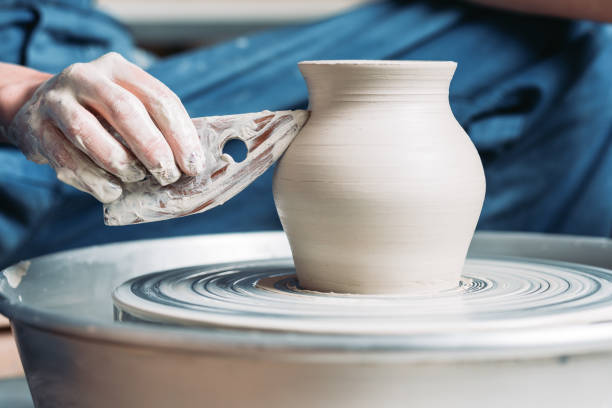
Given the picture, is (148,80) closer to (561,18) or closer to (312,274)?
(312,274)

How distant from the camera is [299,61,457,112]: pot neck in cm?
74

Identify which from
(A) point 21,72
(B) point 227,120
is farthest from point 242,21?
(B) point 227,120

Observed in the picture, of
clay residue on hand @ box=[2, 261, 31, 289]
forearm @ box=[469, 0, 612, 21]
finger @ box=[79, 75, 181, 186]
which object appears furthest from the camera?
forearm @ box=[469, 0, 612, 21]

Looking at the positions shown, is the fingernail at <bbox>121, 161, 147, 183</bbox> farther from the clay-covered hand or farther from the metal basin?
the metal basin

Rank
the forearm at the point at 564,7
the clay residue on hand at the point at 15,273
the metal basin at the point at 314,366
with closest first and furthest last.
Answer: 1. the metal basin at the point at 314,366
2. the clay residue on hand at the point at 15,273
3. the forearm at the point at 564,7

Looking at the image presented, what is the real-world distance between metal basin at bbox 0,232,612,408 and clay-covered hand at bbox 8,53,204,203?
159 millimetres

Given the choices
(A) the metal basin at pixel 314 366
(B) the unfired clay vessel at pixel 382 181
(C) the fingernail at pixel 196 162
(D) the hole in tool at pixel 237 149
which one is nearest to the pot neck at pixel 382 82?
(B) the unfired clay vessel at pixel 382 181

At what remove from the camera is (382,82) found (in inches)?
29.4

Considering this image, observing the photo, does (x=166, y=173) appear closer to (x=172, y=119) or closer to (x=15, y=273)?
(x=172, y=119)

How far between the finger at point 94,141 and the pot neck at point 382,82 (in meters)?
0.20

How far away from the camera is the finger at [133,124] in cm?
70

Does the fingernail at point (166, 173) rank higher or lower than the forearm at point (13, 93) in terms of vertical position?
lower

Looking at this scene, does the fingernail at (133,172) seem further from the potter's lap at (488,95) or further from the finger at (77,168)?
the potter's lap at (488,95)

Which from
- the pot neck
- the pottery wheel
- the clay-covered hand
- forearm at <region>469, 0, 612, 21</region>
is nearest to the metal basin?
the pottery wheel
